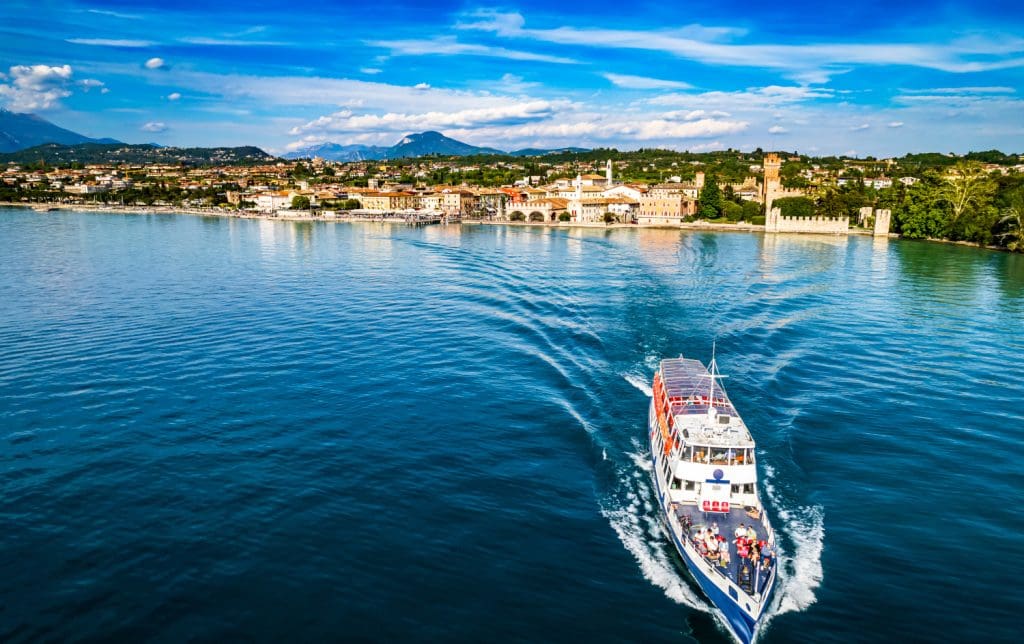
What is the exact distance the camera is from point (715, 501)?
17.5 meters

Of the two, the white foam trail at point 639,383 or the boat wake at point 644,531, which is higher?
the white foam trail at point 639,383

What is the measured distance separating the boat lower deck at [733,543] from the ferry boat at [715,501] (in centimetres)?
2

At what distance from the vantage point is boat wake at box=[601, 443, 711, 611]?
50.5 feet

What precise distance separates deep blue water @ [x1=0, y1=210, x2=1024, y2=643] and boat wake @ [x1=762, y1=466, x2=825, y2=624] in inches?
2.8

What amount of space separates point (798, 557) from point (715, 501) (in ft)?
7.96

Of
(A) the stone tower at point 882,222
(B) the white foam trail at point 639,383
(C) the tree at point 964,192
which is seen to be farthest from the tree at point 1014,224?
(B) the white foam trail at point 639,383

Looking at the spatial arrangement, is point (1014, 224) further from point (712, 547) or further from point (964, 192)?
point (712, 547)

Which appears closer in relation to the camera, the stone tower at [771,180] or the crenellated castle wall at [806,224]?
the crenellated castle wall at [806,224]

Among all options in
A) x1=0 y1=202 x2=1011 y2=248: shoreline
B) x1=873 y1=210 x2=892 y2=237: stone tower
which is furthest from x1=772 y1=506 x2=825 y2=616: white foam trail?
x1=873 y1=210 x2=892 y2=237: stone tower

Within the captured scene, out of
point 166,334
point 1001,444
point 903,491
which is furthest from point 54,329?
point 1001,444

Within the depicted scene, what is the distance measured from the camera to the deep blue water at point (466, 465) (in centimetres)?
1449

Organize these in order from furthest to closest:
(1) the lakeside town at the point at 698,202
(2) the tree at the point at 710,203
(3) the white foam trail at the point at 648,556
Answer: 1. (2) the tree at the point at 710,203
2. (1) the lakeside town at the point at 698,202
3. (3) the white foam trail at the point at 648,556

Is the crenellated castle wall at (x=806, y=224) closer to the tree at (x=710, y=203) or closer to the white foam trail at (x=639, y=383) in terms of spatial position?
the tree at (x=710, y=203)

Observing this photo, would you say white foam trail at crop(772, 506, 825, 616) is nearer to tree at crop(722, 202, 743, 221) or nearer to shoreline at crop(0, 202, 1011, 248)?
shoreline at crop(0, 202, 1011, 248)
